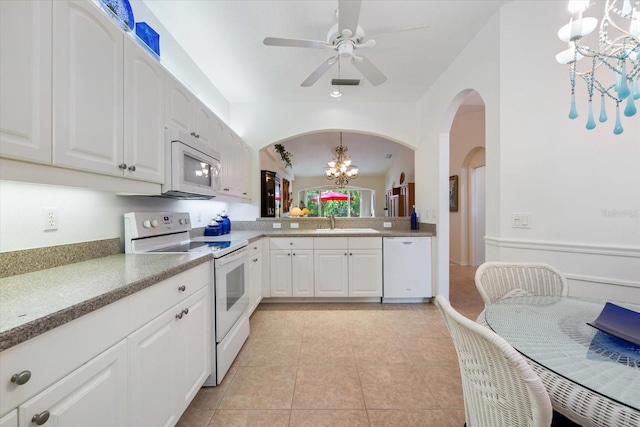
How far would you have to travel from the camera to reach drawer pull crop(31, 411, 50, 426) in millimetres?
657

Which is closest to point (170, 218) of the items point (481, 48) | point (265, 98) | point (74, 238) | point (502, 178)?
point (74, 238)

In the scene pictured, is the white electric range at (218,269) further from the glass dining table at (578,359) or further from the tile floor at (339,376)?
the glass dining table at (578,359)

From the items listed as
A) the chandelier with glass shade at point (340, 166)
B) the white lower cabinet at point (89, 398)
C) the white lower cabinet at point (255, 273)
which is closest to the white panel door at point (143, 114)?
the white lower cabinet at point (89, 398)

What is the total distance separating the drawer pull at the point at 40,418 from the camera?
2.16ft

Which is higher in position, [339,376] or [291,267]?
[291,267]

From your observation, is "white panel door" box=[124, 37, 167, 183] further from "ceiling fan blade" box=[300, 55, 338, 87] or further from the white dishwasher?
the white dishwasher

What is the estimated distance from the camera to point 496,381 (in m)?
0.70

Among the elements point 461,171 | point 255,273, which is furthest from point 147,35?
point 461,171

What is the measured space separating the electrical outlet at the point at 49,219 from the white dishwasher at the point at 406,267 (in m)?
2.86

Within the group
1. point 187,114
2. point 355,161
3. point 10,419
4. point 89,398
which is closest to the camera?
point 10,419

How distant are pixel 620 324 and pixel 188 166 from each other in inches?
94.2

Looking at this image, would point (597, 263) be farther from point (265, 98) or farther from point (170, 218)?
point (265, 98)

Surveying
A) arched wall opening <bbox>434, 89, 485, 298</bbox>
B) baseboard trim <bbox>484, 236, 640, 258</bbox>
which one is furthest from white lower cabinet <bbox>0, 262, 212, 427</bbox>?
arched wall opening <bbox>434, 89, 485, 298</bbox>

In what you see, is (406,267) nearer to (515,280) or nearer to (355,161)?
(515,280)
